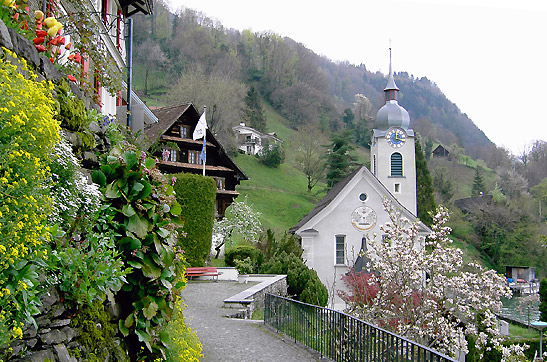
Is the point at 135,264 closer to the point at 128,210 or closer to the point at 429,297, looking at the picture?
the point at 128,210

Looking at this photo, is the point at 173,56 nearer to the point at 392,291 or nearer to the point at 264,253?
the point at 264,253

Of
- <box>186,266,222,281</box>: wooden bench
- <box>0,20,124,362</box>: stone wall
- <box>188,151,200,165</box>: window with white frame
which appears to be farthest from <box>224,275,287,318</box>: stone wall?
<box>188,151,200,165</box>: window with white frame

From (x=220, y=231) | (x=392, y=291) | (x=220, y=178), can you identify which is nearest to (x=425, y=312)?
(x=392, y=291)

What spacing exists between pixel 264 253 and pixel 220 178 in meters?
10.6

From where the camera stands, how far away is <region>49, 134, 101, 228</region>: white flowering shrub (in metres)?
4.96

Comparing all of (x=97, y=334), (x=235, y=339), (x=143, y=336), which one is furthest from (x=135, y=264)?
(x=235, y=339)

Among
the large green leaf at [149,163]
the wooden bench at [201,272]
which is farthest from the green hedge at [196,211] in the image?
the large green leaf at [149,163]

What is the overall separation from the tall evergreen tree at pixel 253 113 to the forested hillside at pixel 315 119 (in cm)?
18

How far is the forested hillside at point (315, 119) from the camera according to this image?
59.9 meters

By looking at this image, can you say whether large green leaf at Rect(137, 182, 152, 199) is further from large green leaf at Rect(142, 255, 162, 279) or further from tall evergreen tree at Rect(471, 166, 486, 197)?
tall evergreen tree at Rect(471, 166, 486, 197)

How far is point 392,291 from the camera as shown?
12.8m

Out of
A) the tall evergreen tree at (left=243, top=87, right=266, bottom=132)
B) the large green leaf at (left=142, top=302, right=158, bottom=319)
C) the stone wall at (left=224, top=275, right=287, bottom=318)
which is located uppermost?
the tall evergreen tree at (left=243, top=87, right=266, bottom=132)

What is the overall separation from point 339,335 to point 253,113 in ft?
262

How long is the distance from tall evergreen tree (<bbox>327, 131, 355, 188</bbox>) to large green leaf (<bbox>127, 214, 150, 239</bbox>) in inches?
2104
